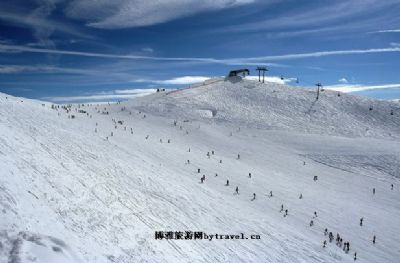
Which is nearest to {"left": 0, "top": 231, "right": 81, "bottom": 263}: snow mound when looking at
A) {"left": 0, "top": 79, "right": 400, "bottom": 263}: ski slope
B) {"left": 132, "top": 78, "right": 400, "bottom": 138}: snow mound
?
{"left": 0, "top": 79, "right": 400, "bottom": 263}: ski slope

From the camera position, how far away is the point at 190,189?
26609 millimetres

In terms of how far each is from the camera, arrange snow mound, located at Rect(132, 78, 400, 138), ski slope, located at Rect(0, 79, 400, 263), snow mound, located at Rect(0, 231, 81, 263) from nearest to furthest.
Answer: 1. snow mound, located at Rect(0, 231, 81, 263)
2. ski slope, located at Rect(0, 79, 400, 263)
3. snow mound, located at Rect(132, 78, 400, 138)

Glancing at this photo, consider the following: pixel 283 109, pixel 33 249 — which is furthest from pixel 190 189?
pixel 283 109

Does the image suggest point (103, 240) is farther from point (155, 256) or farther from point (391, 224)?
point (391, 224)

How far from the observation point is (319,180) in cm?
3728

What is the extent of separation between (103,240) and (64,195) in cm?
406

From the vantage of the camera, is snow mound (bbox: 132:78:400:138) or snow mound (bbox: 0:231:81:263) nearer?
snow mound (bbox: 0:231:81:263)

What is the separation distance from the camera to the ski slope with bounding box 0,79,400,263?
15.4m

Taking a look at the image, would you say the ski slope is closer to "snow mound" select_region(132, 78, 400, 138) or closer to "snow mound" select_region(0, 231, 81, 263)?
"snow mound" select_region(0, 231, 81, 263)

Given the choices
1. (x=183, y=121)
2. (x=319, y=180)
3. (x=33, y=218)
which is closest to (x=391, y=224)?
(x=319, y=180)

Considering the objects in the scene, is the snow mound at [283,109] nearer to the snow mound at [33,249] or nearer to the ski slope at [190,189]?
the ski slope at [190,189]

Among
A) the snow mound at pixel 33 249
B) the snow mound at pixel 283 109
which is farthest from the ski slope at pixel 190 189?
the snow mound at pixel 283 109

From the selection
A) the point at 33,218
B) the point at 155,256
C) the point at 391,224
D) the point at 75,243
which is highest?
the point at 33,218

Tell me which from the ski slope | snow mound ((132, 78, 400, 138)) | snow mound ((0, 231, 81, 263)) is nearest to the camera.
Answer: snow mound ((0, 231, 81, 263))
